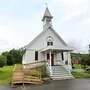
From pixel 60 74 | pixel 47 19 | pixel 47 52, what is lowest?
pixel 60 74

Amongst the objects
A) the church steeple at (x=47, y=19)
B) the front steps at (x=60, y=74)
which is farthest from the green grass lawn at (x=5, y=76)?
the church steeple at (x=47, y=19)

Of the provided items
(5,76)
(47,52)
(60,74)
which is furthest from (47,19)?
(5,76)

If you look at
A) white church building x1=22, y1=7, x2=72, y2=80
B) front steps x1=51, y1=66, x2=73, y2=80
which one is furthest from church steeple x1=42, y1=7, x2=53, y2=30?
front steps x1=51, y1=66, x2=73, y2=80

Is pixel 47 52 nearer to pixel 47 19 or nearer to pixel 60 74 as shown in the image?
pixel 60 74

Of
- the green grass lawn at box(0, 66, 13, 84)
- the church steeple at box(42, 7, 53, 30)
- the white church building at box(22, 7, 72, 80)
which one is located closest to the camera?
the green grass lawn at box(0, 66, 13, 84)

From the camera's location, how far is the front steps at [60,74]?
24.1 metres

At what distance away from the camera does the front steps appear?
2411cm

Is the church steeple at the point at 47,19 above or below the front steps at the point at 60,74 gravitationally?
above

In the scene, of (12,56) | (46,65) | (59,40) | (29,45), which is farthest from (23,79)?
(12,56)

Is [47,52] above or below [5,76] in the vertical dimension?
above

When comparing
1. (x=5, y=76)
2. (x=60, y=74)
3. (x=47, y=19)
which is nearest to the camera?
(x=60, y=74)

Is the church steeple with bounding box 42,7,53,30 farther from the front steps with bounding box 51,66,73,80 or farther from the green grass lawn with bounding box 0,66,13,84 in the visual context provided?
the green grass lawn with bounding box 0,66,13,84

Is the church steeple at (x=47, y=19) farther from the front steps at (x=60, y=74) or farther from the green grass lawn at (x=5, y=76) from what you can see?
the green grass lawn at (x=5, y=76)

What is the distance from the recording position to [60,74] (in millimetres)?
25281
